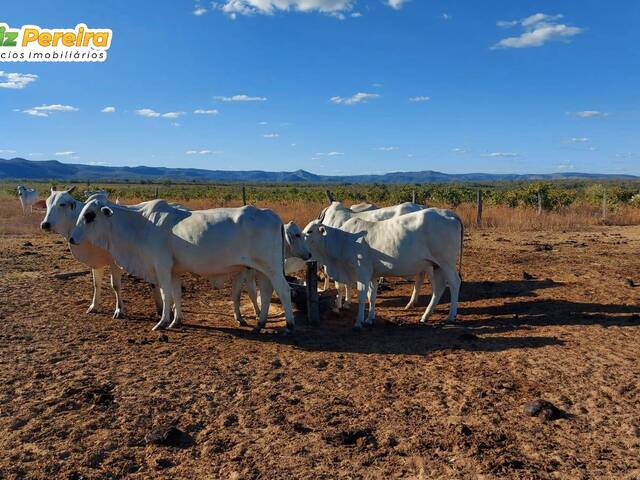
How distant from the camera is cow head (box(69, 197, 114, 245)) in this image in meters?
8.38

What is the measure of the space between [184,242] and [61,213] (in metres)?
2.66

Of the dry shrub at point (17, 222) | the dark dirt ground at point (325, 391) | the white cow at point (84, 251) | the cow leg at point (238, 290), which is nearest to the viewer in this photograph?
the dark dirt ground at point (325, 391)

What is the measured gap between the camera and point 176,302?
8367 mm

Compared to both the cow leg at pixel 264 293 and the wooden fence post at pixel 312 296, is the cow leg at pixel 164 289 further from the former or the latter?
the wooden fence post at pixel 312 296

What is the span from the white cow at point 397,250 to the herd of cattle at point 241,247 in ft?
0.05

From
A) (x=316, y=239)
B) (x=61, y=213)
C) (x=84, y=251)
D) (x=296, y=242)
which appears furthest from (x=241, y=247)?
(x=61, y=213)

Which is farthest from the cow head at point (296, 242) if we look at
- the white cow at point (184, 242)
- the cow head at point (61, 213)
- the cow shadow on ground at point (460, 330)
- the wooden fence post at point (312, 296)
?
the cow head at point (61, 213)

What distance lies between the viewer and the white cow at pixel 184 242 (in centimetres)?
798

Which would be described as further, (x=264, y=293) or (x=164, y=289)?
(x=264, y=293)

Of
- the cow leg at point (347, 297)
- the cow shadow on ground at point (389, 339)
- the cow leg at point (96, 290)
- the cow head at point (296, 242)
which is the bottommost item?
the cow shadow on ground at point (389, 339)

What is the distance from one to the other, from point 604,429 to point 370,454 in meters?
2.12

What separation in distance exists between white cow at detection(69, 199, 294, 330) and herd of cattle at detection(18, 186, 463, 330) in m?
0.01

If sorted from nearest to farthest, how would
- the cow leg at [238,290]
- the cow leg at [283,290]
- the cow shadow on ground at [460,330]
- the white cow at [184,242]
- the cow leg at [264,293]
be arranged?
the cow shadow on ground at [460,330] < the white cow at [184,242] < the cow leg at [283,290] < the cow leg at [264,293] < the cow leg at [238,290]

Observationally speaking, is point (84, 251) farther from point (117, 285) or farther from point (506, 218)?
point (506, 218)
